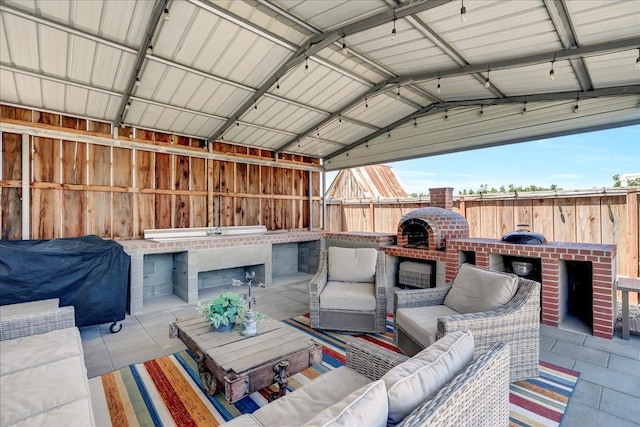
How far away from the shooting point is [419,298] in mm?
3328

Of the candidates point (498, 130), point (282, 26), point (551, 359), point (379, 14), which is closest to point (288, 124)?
point (282, 26)

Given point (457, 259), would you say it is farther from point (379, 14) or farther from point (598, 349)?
point (379, 14)

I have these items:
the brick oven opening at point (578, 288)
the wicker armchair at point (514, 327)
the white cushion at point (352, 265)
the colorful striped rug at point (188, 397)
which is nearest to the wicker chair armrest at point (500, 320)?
the wicker armchair at point (514, 327)

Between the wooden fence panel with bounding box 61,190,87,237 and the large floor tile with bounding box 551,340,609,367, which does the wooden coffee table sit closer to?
the large floor tile with bounding box 551,340,609,367

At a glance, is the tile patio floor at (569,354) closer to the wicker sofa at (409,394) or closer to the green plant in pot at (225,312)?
the green plant in pot at (225,312)

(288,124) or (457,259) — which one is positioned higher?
(288,124)

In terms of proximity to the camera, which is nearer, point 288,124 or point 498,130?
point 498,130

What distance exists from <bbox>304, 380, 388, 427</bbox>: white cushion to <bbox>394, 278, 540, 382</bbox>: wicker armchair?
1.46 metres

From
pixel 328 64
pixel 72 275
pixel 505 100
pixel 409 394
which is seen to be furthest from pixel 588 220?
pixel 72 275

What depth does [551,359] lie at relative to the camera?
10.3 ft

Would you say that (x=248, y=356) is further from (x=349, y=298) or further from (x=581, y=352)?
(x=581, y=352)

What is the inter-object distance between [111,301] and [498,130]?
6.38 m

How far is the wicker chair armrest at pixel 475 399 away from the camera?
1.12 metres

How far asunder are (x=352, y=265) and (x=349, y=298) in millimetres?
Result: 689
